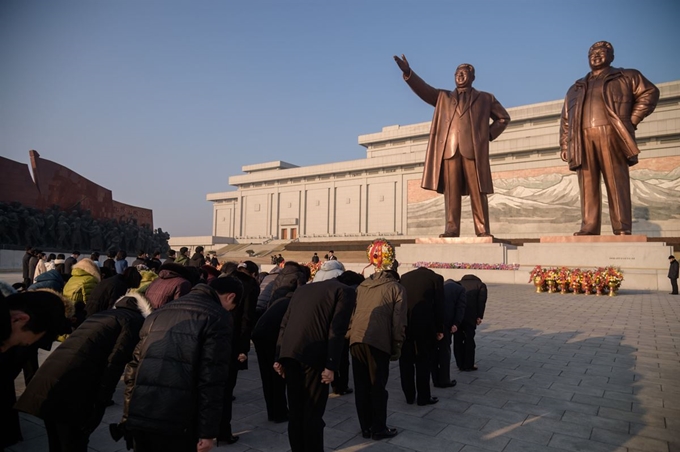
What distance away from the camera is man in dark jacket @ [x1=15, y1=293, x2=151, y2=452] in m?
2.40

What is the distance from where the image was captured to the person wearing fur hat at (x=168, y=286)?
3.96m

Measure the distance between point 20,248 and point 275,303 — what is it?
81.9 ft

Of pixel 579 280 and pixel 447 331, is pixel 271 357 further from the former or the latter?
pixel 579 280

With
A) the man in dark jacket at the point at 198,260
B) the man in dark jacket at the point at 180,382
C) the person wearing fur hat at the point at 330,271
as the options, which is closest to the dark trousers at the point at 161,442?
the man in dark jacket at the point at 180,382

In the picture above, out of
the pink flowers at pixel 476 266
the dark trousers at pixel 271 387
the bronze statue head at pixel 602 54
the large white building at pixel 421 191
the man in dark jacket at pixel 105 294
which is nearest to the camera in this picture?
the dark trousers at pixel 271 387

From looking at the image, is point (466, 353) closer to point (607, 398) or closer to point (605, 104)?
point (607, 398)

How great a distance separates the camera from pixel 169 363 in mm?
2141

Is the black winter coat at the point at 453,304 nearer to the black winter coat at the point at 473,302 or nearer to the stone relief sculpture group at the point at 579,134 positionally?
the black winter coat at the point at 473,302

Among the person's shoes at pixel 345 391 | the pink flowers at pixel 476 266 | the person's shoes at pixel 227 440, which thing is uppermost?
the pink flowers at pixel 476 266

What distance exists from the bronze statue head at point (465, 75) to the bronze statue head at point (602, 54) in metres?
3.92

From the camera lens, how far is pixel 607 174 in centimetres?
1471

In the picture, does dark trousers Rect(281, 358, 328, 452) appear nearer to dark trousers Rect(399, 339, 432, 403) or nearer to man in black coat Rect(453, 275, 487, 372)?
dark trousers Rect(399, 339, 432, 403)

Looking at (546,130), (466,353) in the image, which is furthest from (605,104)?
(546,130)

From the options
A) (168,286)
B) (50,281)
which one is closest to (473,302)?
(168,286)
